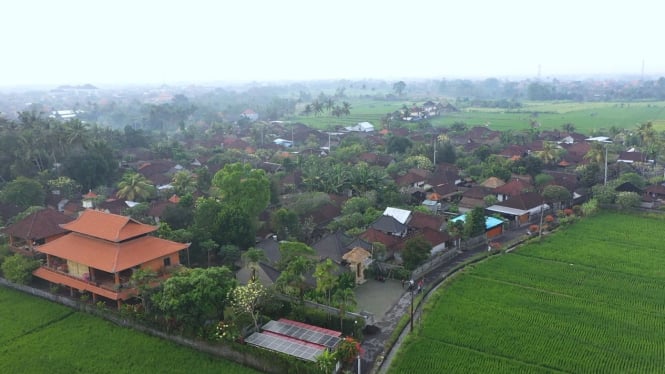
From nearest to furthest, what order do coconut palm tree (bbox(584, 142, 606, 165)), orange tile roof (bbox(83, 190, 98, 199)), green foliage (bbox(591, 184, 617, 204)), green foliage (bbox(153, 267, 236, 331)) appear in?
green foliage (bbox(153, 267, 236, 331)) < green foliage (bbox(591, 184, 617, 204)) < orange tile roof (bbox(83, 190, 98, 199)) < coconut palm tree (bbox(584, 142, 606, 165))

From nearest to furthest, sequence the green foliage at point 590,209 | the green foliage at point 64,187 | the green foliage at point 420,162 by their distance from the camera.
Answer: the green foliage at point 590,209 < the green foliage at point 64,187 < the green foliage at point 420,162

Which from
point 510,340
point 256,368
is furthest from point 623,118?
point 256,368

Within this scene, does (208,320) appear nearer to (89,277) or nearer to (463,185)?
(89,277)

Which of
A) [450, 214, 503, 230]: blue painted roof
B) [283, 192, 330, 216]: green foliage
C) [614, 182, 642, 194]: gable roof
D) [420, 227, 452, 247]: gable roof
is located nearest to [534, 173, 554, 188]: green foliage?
[614, 182, 642, 194]: gable roof

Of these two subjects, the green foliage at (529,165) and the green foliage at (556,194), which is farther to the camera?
the green foliage at (529,165)

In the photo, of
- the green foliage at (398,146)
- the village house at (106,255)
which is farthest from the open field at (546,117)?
the village house at (106,255)

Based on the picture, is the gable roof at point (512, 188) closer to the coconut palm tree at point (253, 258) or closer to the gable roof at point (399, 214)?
the gable roof at point (399, 214)

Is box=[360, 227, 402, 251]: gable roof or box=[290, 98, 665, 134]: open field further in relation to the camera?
box=[290, 98, 665, 134]: open field

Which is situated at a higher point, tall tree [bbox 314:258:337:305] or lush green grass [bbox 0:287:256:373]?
tall tree [bbox 314:258:337:305]

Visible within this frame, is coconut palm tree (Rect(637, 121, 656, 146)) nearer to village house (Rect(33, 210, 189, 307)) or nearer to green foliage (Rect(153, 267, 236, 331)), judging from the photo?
village house (Rect(33, 210, 189, 307))
